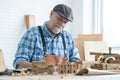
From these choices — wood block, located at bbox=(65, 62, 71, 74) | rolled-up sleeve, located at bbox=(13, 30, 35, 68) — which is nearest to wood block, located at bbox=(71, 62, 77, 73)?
wood block, located at bbox=(65, 62, 71, 74)

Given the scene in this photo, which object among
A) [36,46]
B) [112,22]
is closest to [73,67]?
[36,46]

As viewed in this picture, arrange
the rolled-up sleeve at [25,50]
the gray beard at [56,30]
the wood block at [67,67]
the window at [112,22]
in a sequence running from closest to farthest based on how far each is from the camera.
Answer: the wood block at [67,67], the rolled-up sleeve at [25,50], the gray beard at [56,30], the window at [112,22]

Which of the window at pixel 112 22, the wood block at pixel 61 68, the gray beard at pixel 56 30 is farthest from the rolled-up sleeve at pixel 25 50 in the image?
the window at pixel 112 22

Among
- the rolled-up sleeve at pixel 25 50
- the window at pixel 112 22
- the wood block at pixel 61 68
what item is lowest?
the wood block at pixel 61 68

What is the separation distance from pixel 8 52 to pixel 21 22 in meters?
0.40

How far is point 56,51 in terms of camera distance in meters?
2.38

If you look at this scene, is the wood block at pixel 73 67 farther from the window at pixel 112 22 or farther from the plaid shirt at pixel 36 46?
the window at pixel 112 22

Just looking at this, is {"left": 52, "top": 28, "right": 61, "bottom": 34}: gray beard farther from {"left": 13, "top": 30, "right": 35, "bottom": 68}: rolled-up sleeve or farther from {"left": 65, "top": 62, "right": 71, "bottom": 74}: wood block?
{"left": 65, "top": 62, "right": 71, "bottom": 74}: wood block

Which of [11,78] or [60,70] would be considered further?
[60,70]

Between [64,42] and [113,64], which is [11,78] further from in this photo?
[64,42]

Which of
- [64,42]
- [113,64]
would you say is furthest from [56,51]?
[113,64]

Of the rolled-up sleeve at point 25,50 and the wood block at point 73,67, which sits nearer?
the wood block at point 73,67

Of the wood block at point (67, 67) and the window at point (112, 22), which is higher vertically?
the window at point (112, 22)

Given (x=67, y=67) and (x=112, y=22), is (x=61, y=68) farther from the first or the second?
(x=112, y=22)
